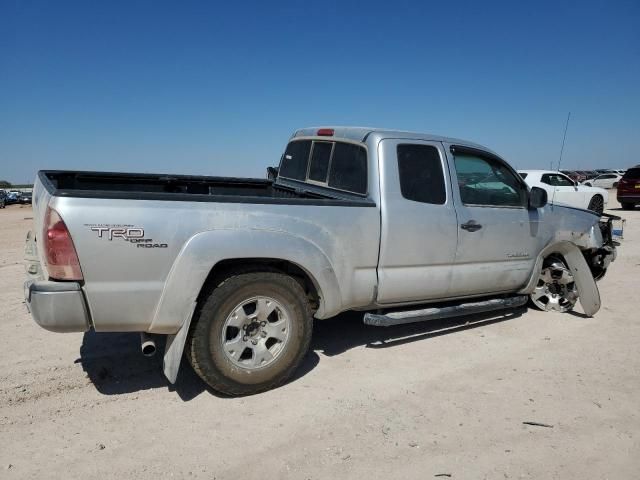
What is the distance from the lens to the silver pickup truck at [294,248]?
2977 mm

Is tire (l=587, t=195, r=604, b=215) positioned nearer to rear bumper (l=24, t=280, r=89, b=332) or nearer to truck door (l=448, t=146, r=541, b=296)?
truck door (l=448, t=146, r=541, b=296)

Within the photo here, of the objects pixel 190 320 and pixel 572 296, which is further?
pixel 572 296

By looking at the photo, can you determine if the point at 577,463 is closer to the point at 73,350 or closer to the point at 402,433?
the point at 402,433

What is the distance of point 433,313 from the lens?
174 inches

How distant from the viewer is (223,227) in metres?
3.27

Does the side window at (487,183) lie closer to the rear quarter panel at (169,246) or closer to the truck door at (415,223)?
the truck door at (415,223)

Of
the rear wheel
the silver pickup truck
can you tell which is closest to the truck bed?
the silver pickup truck

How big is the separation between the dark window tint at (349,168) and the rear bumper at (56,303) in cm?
232

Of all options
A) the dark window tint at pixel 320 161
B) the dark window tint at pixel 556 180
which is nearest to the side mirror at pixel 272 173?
the dark window tint at pixel 320 161

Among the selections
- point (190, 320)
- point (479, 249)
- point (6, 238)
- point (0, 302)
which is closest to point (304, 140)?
point (479, 249)

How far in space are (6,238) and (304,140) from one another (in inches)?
448

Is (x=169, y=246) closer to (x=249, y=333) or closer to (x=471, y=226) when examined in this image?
(x=249, y=333)

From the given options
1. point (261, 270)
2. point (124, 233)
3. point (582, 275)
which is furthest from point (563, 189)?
point (124, 233)

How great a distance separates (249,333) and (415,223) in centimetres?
166
